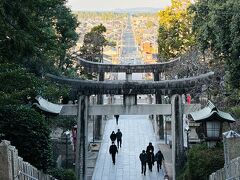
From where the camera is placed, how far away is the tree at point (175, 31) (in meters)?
38.4

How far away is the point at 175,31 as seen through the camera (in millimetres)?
38781

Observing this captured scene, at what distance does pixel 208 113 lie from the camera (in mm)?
17578

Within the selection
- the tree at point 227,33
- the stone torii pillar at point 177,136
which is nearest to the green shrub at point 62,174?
the stone torii pillar at point 177,136

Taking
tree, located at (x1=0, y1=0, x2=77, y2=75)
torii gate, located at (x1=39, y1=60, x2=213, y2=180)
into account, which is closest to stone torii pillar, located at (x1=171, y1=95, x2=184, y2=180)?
torii gate, located at (x1=39, y1=60, x2=213, y2=180)

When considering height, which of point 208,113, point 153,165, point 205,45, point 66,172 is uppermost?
point 205,45

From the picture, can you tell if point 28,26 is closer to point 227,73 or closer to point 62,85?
point 62,85

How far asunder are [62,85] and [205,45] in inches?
388

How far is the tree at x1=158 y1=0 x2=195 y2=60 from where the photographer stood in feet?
126

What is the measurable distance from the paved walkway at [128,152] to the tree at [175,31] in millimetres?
6281

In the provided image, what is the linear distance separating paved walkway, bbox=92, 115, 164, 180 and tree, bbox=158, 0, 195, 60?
6.28 meters

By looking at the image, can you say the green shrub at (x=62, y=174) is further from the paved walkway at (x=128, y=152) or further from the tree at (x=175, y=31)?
the tree at (x=175, y=31)

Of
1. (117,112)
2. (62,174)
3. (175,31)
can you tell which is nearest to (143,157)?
(117,112)

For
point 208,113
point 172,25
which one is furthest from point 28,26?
point 172,25

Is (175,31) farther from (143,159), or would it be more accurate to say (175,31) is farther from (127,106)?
(143,159)
